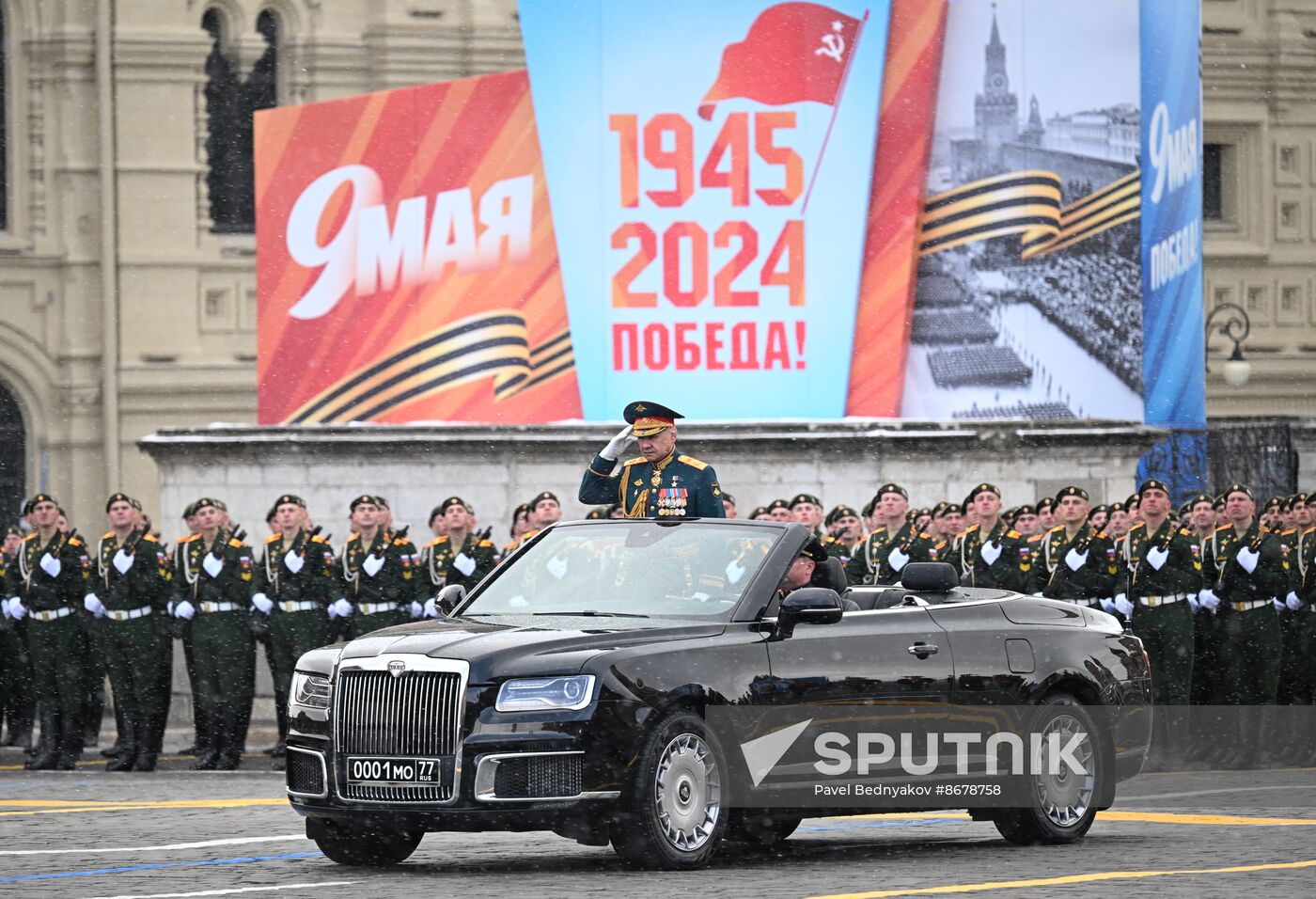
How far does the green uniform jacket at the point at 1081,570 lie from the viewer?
1888cm

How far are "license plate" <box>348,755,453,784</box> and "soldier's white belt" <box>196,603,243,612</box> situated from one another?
342 inches

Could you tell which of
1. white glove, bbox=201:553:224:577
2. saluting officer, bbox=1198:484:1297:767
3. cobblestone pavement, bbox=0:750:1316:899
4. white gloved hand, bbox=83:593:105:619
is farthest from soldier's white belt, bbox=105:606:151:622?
saluting officer, bbox=1198:484:1297:767

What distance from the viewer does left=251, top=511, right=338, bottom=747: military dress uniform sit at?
2016 cm

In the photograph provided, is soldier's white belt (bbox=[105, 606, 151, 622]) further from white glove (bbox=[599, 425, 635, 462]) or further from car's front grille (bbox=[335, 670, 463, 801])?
car's front grille (bbox=[335, 670, 463, 801])

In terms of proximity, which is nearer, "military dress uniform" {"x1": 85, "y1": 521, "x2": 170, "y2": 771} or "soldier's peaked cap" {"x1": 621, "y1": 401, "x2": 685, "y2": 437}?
"soldier's peaked cap" {"x1": 621, "y1": 401, "x2": 685, "y2": 437}

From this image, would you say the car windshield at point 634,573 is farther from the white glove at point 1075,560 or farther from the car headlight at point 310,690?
the white glove at point 1075,560

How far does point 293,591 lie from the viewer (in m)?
20.2

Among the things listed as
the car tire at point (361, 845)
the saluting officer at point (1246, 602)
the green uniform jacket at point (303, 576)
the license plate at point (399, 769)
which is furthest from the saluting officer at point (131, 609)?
the license plate at point (399, 769)

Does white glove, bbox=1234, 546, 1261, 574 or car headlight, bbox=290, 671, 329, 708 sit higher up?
white glove, bbox=1234, 546, 1261, 574


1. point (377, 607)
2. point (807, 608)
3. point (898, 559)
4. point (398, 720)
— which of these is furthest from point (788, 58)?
point (398, 720)

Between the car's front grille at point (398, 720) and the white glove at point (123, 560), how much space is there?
27.7 feet

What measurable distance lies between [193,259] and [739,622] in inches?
1105

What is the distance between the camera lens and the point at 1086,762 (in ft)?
43.1

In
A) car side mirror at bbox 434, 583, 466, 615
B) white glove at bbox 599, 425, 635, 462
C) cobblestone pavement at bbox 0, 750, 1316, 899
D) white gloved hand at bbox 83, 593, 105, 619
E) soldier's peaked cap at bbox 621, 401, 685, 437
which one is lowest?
cobblestone pavement at bbox 0, 750, 1316, 899
